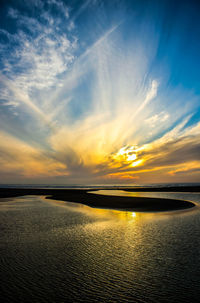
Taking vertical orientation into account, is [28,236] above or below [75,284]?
above

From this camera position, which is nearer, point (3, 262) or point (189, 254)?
point (3, 262)

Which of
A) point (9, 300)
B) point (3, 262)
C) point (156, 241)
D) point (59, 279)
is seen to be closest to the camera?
point (9, 300)

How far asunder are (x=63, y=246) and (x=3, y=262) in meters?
3.77

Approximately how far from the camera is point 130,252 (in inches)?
449

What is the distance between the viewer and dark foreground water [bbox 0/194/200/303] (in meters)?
7.10

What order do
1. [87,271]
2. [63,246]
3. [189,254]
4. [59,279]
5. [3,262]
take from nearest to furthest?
[59,279] → [87,271] → [3,262] → [189,254] → [63,246]

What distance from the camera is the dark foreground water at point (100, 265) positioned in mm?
7098

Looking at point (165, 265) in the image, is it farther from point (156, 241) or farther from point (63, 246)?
point (63, 246)

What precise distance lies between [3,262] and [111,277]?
583 centimetres

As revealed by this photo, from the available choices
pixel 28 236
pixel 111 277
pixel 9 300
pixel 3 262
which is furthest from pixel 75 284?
pixel 28 236

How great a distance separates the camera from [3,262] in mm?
9930

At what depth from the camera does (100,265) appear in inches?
381

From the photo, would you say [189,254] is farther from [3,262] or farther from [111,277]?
[3,262]

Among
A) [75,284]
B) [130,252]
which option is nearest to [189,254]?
[130,252]
